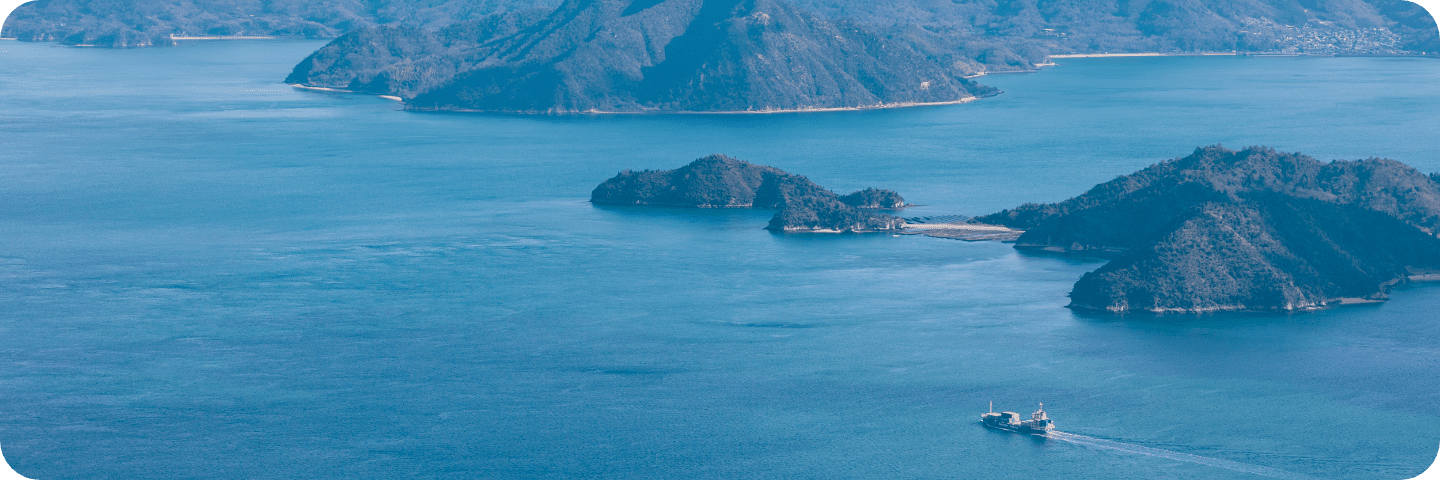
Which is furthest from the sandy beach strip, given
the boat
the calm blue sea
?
the boat

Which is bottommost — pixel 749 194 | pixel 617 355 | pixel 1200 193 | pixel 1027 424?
pixel 617 355

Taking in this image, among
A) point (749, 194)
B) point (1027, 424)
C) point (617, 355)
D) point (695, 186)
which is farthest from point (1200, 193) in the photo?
point (617, 355)

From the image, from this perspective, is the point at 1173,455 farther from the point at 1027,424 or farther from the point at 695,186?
the point at 695,186

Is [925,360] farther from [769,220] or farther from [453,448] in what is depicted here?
[769,220]

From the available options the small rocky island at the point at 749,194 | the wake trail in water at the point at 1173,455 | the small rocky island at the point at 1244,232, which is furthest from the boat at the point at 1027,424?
the small rocky island at the point at 749,194

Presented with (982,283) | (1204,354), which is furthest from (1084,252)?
(1204,354)

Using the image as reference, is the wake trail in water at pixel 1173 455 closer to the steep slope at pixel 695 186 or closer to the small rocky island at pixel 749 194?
the small rocky island at pixel 749 194
